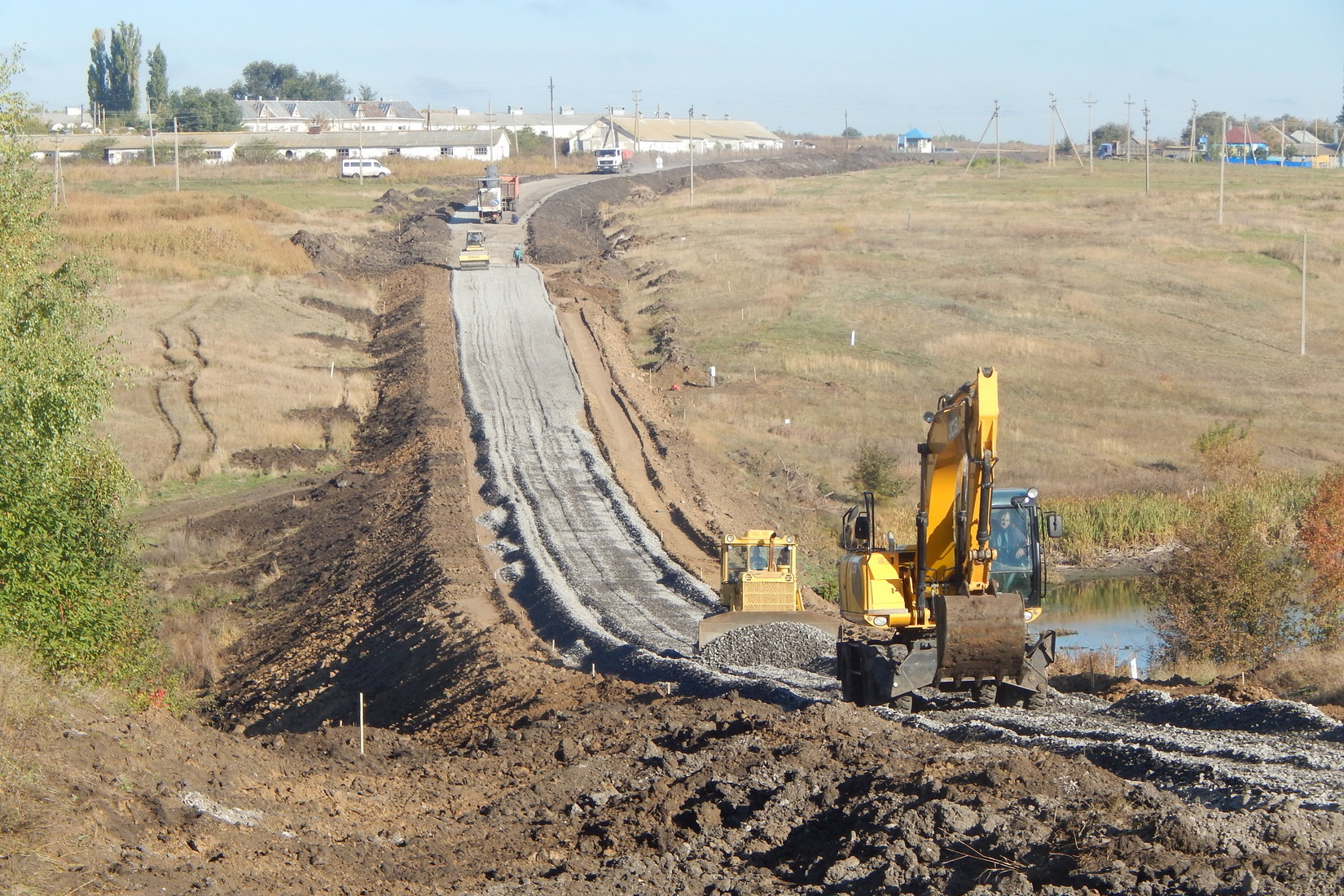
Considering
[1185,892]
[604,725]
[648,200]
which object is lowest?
[604,725]

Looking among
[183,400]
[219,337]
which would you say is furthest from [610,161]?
[183,400]

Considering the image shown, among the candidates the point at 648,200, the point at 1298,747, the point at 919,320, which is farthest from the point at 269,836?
the point at 648,200

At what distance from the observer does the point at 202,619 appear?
27.6m

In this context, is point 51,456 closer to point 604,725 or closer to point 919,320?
point 604,725

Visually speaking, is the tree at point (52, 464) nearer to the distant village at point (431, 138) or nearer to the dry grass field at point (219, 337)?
the dry grass field at point (219, 337)

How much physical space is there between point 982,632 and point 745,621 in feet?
28.2

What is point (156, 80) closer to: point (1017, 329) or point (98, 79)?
point (98, 79)

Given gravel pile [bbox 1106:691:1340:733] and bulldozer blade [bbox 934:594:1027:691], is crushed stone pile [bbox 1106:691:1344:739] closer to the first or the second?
gravel pile [bbox 1106:691:1340:733]

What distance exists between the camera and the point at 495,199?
8206cm

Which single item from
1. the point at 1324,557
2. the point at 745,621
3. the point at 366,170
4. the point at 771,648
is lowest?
the point at 771,648

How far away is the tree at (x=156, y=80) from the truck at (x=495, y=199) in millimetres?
104126

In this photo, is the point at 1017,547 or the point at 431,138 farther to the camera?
the point at 431,138

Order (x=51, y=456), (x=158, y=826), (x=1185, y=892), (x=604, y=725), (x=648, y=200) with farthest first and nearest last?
(x=648, y=200) < (x=51, y=456) < (x=604, y=725) < (x=158, y=826) < (x=1185, y=892)

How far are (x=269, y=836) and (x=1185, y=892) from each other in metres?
A: 7.34
